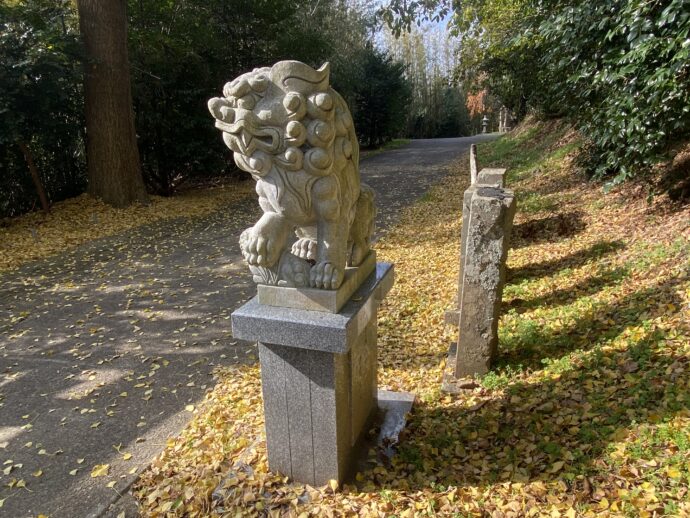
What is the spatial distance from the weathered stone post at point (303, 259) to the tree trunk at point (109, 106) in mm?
10018

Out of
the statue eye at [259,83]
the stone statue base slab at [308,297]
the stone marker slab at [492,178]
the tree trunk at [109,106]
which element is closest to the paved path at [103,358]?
the stone statue base slab at [308,297]

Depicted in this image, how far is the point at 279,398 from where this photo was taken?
289cm

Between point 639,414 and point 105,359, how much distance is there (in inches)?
188

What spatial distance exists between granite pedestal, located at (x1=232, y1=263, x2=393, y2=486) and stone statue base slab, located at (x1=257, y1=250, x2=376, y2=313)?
3 centimetres

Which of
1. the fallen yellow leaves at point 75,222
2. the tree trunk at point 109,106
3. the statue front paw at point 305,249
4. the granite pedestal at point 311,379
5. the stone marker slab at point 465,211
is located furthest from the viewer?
the tree trunk at point 109,106

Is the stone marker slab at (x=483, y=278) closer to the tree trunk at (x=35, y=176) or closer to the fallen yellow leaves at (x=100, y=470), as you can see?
the fallen yellow leaves at (x=100, y=470)

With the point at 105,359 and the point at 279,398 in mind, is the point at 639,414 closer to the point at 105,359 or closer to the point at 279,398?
the point at 279,398

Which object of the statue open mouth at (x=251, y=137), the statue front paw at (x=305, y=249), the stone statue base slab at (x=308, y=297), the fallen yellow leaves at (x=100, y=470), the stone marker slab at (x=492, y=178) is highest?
the statue open mouth at (x=251, y=137)

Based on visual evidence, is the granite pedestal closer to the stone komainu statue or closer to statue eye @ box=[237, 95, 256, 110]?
the stone komainu statue

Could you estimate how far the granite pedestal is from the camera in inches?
102

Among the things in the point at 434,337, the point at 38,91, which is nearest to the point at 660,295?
the point at 434,337

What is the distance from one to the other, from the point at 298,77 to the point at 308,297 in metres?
1.16

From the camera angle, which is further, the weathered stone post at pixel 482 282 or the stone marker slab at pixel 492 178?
the stone marker slab at pixel 492 178

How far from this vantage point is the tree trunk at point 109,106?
34.9 feet
